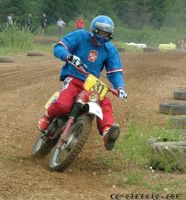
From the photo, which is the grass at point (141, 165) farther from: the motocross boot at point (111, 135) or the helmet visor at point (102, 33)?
the helmet visor at point (102, 33)

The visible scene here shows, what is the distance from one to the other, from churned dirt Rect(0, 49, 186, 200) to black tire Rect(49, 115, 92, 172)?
107 millimetres

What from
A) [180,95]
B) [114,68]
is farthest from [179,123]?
[180,95]

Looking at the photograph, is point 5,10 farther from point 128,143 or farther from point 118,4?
point 128,143

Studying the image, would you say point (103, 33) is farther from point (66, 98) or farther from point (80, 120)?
point (80, 120)

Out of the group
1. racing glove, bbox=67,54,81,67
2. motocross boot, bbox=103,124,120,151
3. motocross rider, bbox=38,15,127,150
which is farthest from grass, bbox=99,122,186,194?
racing glove, bbox=67,54,81,67

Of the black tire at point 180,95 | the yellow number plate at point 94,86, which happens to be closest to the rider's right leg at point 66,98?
the yellow number plate at point 94,86

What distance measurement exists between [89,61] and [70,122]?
839 millimetres

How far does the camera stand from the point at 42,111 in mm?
11016

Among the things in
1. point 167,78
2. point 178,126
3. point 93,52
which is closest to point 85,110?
point 93,52

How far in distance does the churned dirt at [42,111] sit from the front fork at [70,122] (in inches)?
12.8

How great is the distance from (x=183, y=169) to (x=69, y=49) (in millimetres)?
1895

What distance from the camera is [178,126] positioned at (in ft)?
29.5

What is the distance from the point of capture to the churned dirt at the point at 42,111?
5633 mm

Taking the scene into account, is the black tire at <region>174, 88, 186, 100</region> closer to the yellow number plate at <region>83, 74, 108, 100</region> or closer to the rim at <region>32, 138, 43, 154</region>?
the rim at <region>32, 138, 43, 154</region>
